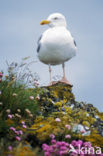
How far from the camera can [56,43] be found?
6949 mm

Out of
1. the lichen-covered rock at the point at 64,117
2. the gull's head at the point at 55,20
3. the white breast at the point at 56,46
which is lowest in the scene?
the lichen-covered rock at the point at 64,117

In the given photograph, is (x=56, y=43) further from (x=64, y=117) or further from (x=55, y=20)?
(x=64, y=117)

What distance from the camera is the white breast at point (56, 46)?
6.98 m

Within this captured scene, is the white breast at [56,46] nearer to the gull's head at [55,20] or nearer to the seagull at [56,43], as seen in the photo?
the seagull at [56,43]

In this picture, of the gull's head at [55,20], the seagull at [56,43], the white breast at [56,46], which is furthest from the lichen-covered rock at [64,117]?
the gull's head at [55,20]

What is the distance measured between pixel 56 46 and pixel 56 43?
0.24 feet

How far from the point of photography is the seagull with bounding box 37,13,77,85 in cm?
700

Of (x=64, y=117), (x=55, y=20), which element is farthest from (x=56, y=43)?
(x=64, y=117)

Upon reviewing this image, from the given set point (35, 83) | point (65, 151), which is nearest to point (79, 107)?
point (35, 83)

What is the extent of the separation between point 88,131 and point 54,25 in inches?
130

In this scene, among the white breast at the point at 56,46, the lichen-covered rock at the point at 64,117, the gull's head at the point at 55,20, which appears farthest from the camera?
the gull's head at the point at 55,20

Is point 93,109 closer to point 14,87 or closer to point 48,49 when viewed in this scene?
point 48,49

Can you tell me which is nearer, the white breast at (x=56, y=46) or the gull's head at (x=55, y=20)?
the white breast at (x=56, y=46)

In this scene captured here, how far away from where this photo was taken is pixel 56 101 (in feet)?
21.8
